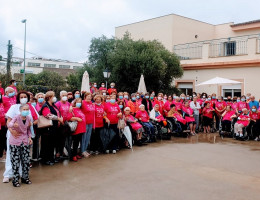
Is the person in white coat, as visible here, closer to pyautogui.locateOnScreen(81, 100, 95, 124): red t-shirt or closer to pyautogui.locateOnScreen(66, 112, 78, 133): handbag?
pyautogui.locateOnScreen(66, 112, 78, 133): handbag

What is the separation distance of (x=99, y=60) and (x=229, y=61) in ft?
31.2

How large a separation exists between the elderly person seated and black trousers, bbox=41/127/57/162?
7524mm

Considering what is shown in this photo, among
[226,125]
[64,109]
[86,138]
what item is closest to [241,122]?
[226,125]

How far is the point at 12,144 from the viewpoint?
16.5 feet

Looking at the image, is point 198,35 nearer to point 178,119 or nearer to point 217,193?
point 178,119

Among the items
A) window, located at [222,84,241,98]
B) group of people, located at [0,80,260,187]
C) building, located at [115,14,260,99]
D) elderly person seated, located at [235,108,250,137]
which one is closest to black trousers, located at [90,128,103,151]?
group of people, located at [0,80,260,187]

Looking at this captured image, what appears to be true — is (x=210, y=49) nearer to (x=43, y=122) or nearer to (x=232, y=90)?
(x=232, y=90)

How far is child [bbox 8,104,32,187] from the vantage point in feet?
16.5

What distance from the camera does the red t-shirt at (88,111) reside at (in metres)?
7.39

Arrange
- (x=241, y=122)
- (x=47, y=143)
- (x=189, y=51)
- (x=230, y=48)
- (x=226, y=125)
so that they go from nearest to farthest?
A: 1. (x=47, y=143)
2. (x=241, y=122)
3. (x=226, y=125)
4. (x=230, y=48)
5. (x=189, y=51)

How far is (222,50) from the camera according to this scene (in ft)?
64.1

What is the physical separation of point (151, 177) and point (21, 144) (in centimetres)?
268

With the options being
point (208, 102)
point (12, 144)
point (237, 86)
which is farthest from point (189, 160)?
point (237, 86)

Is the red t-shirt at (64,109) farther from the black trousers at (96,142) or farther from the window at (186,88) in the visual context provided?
the window at (186,88)
